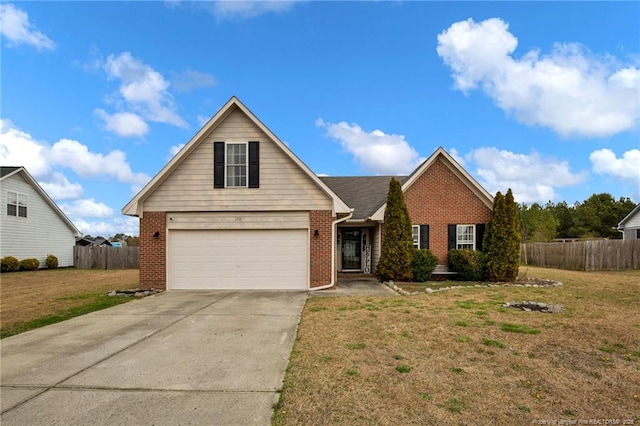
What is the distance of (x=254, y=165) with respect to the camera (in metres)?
12.6

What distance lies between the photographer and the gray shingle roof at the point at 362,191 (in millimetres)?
17216

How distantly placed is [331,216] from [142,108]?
10857 mm

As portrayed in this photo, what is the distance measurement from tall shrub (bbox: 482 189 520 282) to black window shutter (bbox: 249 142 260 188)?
31.1 feet

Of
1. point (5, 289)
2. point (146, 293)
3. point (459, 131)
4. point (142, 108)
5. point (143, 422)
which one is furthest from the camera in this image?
point (459, 131)

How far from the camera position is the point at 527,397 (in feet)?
13.4

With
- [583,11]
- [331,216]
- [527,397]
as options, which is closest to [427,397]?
[527,397]

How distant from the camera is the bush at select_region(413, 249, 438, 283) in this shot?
581 inches

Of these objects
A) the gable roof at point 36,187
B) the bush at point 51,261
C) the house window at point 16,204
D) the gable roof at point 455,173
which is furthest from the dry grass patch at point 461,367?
the bush at point 51,261

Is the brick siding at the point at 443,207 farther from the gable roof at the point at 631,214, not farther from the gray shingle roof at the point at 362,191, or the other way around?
the gable roof at the point at 631,214

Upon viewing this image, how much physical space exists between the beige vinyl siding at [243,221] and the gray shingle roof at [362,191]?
4.65 meters

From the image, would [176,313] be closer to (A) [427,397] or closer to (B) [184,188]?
(B) [184,188]

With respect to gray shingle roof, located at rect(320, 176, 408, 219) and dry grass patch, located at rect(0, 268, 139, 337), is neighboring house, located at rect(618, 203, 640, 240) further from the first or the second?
dry grass patch, located at rect(0, 268, 139, 337)

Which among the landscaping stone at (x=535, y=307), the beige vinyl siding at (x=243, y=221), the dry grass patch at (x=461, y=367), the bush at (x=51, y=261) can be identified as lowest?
the bush at (x=51, y=261)

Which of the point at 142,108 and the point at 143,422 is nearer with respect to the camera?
the point at 143,422
